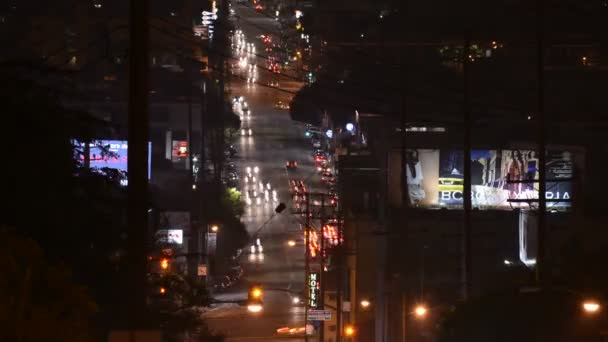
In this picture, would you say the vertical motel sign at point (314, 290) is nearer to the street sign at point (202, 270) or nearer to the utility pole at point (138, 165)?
the street sign at point (202, 270)

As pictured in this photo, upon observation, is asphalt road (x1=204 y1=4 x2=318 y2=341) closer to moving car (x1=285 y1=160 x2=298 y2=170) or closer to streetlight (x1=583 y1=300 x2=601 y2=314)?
moving car (x1=285 y1=160 x2=298 y2=170)

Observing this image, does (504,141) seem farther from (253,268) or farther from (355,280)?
(253,268)

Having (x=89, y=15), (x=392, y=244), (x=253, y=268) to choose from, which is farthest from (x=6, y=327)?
(x=89, y=15)

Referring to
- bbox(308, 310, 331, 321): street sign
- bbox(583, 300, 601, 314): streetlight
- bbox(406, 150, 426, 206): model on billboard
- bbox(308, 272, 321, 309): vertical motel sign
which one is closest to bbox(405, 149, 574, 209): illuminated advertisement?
bbox(406, 150, 426, 206): model on billboard

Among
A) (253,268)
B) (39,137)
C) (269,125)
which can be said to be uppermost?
(269,125)

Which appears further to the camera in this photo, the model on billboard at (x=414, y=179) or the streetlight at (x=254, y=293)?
the model on billboard at (x=414, y=179)

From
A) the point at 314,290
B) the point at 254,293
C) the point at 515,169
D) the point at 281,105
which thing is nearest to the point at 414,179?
the point at 515,169

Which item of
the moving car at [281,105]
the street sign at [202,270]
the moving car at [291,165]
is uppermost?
the moving car at [281,105]

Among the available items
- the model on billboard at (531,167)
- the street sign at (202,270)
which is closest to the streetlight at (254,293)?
the street sign at (202,270)
